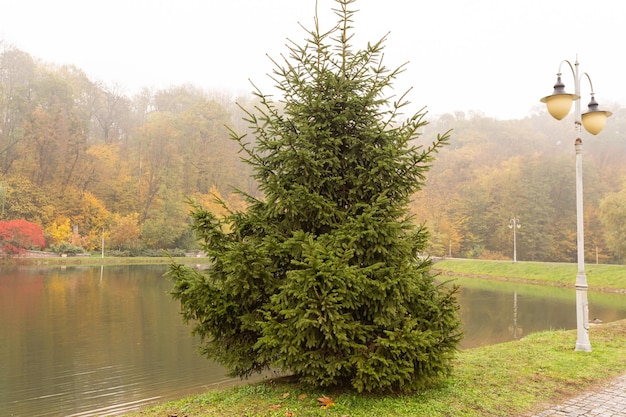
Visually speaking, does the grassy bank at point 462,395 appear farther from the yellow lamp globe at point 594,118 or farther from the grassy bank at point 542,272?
the grassy bank at point 542,272

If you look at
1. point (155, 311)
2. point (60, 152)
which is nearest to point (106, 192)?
point (60, 152)

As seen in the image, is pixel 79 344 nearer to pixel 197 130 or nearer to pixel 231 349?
pixel 231 349

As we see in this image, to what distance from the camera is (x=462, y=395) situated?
4695 mm

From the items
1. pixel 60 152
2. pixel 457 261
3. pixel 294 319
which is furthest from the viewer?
pixel 60 152

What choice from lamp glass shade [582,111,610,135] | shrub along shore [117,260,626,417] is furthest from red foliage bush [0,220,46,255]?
lamp glass shade [582,111,610,135]

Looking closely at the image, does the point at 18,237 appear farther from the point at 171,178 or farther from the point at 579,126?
the point at 579,126

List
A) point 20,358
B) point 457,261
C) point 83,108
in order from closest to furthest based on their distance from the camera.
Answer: point 20,358
point 457,261
point 83,108

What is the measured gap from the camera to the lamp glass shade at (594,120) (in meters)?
7.41

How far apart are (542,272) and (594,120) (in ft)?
93.5

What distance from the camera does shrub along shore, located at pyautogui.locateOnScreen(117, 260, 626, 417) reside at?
4273 millimetres

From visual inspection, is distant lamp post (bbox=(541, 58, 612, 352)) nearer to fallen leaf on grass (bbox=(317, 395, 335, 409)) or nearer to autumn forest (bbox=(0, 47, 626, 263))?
fallen leaf on grass (bbox=(317, 395, 335, 409))

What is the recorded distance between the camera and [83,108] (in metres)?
59.7

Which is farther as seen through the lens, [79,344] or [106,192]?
[106,192]

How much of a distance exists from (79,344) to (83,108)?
57498 mm
